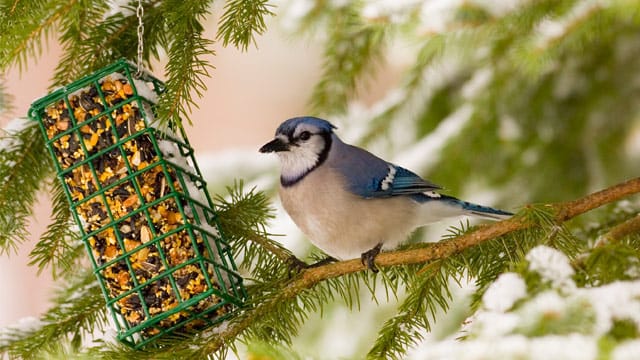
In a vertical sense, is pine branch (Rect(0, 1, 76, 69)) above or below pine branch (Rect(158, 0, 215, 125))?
above

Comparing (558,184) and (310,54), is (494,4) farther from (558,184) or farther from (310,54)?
(310,54)

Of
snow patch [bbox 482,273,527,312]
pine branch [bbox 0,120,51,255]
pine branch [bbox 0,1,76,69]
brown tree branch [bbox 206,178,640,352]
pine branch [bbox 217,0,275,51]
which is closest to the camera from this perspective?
snow patch [bbox 482,273,527,312]

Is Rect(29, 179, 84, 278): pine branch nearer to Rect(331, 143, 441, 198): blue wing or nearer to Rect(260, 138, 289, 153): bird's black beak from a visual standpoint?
Rect(260, 138, 289, 153): bird's black beak

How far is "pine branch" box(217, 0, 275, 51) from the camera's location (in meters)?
1.82

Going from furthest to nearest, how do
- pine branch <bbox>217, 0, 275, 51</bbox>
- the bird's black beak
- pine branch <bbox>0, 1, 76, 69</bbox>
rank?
the bird's black beak
pine branch <bbox>0, 1, 76, 69</bbox>
pine branch <bbox>217, 0, 275, 51</bbox>

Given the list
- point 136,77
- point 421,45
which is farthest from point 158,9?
point 421,45

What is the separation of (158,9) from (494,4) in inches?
40.7

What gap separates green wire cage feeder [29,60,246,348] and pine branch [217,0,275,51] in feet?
0.98

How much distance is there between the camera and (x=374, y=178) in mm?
2344

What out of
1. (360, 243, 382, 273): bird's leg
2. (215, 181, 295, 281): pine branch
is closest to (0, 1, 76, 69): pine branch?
(215, 181, 295, 281): pine branch

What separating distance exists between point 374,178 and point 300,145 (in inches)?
8.9

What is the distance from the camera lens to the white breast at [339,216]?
87.1 inches

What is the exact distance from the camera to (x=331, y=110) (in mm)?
2734

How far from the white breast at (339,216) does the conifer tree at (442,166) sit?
0.37ft
